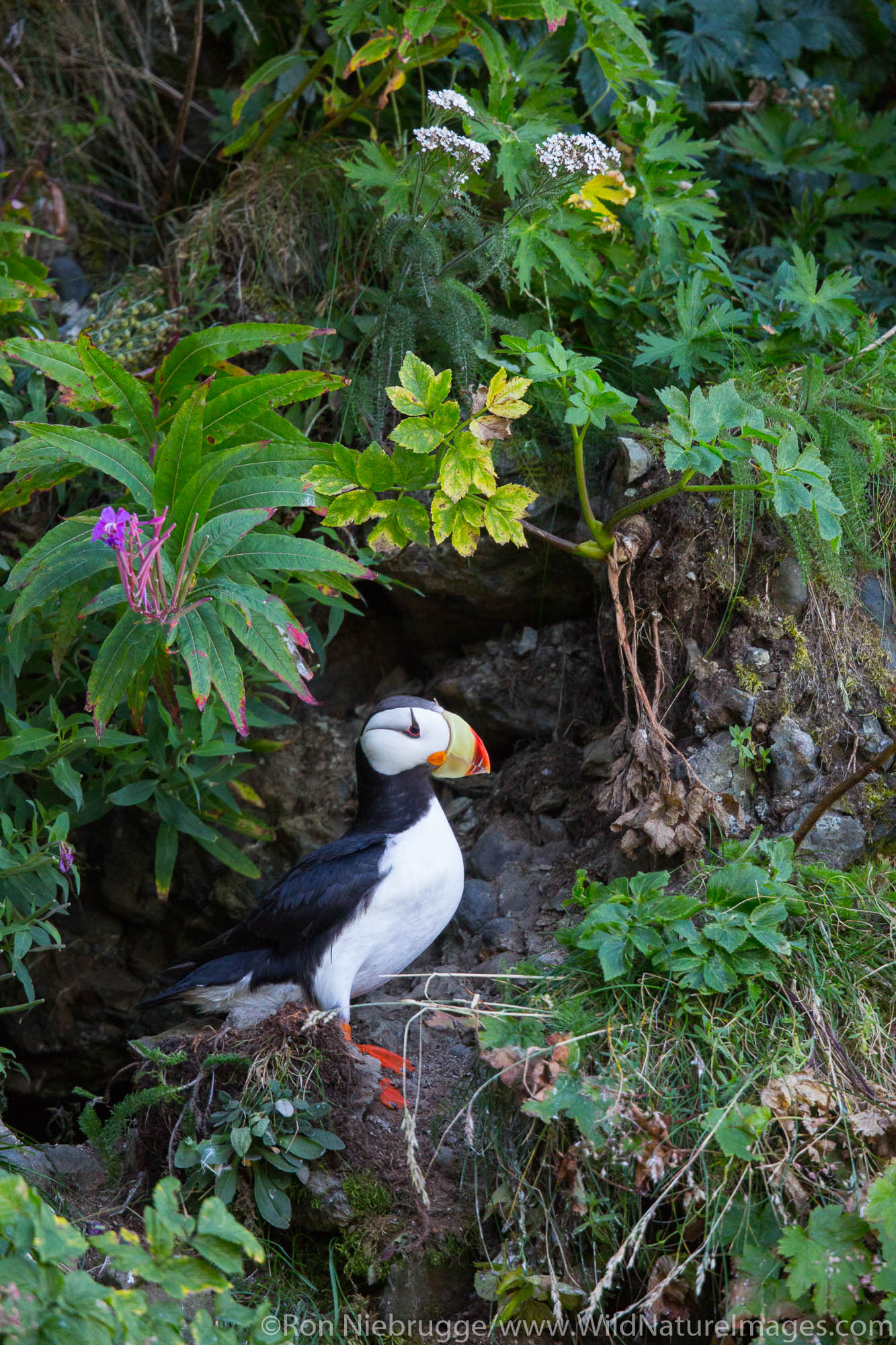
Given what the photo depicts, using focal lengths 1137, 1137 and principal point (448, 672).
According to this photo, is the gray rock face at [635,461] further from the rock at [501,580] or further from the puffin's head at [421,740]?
the puffin's head at [421,740]

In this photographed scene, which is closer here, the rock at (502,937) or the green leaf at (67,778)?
the green leaf at (67,778)

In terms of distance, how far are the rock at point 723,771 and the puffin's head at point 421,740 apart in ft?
2.11

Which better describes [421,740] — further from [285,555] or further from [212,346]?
[212,346]

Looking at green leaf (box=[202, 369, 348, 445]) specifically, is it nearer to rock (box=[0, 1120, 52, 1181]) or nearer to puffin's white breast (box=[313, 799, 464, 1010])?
Result: puffin's white breast (box=[313, 799, 464, 1010])

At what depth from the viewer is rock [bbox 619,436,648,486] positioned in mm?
3650

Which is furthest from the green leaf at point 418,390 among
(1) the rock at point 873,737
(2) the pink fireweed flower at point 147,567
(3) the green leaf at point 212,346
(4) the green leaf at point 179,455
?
(1) the rock at point 873,737

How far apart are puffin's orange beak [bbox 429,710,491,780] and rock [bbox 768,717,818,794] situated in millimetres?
858

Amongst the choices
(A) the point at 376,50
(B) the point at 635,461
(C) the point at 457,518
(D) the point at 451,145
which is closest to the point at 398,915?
(C) the point at 457,518

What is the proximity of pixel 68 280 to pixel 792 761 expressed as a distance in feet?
11.8

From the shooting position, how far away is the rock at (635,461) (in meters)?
3.65

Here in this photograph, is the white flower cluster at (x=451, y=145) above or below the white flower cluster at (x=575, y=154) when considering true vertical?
below

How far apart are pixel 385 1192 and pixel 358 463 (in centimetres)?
185

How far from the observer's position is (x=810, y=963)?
2688 mm

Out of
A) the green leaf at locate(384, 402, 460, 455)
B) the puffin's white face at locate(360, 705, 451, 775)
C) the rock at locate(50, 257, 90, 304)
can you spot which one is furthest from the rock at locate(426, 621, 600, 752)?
the rock at locate(50, 257, 90, 304)
